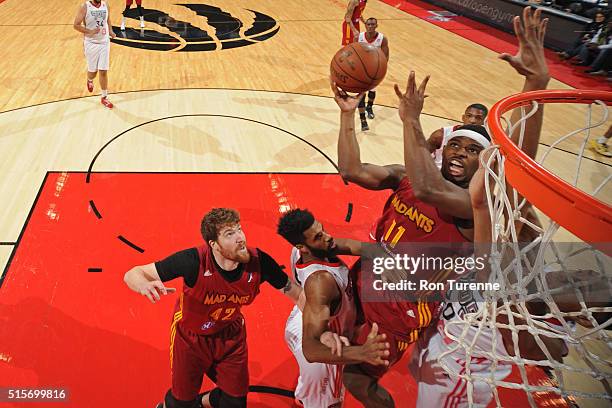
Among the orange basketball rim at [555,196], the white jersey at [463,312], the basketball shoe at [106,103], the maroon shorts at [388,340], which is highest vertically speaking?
the orange basketball rim at [555,196]

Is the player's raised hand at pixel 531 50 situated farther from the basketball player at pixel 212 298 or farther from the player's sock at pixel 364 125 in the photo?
the player's sock at pixel 364 125

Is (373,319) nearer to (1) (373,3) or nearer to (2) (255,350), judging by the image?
(2) (255,350)

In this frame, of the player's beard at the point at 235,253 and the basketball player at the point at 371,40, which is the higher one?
the player's beard at the point at 235,253

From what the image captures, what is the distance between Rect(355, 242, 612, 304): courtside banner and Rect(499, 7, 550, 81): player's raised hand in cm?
95

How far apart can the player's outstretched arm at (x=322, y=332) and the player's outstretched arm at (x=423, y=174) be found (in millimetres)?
697

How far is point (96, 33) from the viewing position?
284 inches

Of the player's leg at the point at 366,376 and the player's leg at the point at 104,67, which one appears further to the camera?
the player's leg at the point at 104,67

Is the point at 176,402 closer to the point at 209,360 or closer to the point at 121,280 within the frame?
the point at 209,360

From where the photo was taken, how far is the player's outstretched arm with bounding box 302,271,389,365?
2.51 m

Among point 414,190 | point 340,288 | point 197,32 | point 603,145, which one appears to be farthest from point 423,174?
point 197,32

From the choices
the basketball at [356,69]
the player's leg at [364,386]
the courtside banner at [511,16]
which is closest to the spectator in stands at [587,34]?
the courtside banner at [511,16]

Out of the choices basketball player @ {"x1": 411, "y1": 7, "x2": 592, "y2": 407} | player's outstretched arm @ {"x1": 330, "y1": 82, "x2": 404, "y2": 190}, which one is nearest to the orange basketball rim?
basketball player @ {"x1": 411, "y1": 7, "x2": 592, "y2": 407}

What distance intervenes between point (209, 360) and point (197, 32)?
10045 mm

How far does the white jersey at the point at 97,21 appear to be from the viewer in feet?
23.3
